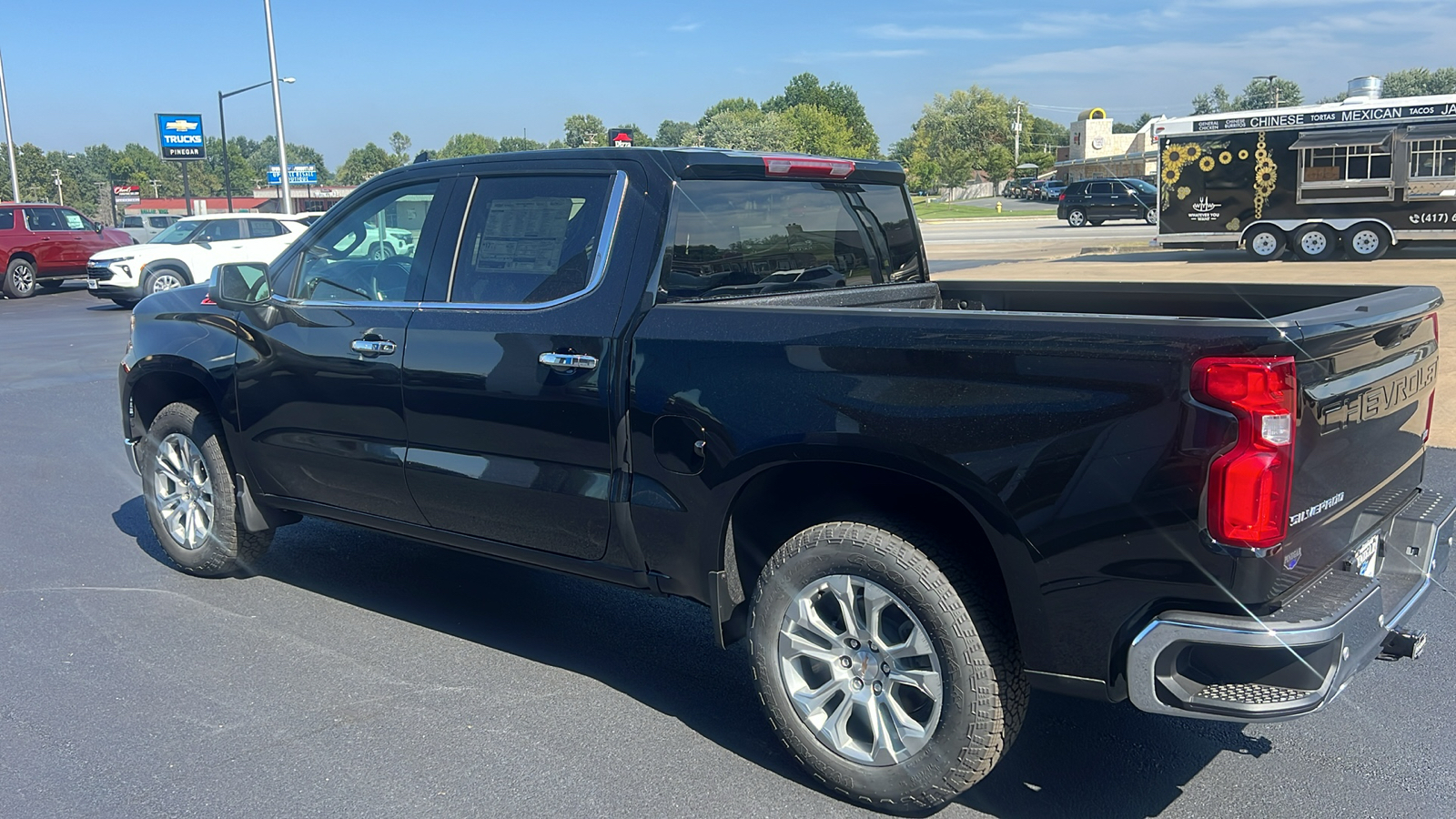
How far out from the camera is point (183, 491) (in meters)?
5.53

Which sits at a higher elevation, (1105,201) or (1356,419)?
(1105,201)

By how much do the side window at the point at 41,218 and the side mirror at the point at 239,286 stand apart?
22.0 metres

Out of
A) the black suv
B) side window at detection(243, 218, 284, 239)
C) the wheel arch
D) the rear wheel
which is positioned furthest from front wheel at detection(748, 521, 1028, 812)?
the black suv

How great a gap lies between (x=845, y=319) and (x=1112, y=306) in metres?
1.92

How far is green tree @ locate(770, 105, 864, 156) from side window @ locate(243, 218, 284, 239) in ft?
263

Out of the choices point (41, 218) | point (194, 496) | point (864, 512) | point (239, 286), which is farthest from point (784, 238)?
point (41, 218)

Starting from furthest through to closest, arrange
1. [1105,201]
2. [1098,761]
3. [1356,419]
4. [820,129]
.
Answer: [820,129] → [1105,201] → [1098,761] → [1356,419]

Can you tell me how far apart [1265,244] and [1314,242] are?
909 mm

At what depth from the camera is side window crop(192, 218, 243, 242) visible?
68.8 feet

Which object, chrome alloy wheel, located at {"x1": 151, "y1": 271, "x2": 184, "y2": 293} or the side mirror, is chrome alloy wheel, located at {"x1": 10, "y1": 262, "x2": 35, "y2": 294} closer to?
chrome alloy wheel, located at {"x1": 151, "y1": 271, "x2": 184, "y2": 293}

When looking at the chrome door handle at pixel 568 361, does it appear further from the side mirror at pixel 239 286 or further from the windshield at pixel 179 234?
the windshield at pixel 179 234

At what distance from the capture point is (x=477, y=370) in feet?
13.4

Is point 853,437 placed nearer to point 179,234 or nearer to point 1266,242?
point 179,234

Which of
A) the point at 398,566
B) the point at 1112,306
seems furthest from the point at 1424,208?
the point at 398,566
